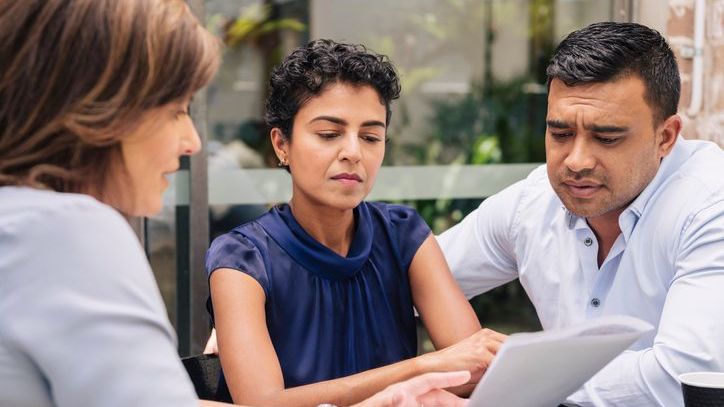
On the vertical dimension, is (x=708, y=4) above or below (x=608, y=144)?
above

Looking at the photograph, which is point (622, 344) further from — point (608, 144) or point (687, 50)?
point (687, 50)

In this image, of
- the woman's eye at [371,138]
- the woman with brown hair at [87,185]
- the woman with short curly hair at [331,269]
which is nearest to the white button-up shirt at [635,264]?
the woman with short curly hair at [331,269]

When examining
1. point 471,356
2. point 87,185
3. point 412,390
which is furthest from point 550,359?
point 87,185

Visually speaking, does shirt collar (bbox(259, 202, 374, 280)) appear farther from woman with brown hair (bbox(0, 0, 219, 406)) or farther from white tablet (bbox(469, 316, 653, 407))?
woman with brown hair (bbox(0, 0, 219, 406))

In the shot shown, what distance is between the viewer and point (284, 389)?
1.79 metres

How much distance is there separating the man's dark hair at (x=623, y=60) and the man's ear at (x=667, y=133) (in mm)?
16

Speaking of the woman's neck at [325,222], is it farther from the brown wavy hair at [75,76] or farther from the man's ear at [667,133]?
the brown wavy hair at [75,76]

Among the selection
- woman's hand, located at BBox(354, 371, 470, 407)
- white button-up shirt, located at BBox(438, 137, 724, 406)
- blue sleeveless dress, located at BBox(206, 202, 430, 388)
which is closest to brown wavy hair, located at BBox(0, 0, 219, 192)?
woman's hand, located at BBox(354, 371, 470, 407)

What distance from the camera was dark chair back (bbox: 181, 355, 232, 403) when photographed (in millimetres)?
1899

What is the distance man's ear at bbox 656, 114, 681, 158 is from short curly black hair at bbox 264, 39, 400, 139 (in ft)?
1.93

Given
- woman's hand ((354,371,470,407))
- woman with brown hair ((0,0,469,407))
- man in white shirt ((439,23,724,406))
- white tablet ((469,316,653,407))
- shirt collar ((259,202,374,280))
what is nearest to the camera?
woman with brown hair ((0,0,469,407))

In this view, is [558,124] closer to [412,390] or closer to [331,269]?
[331,269]

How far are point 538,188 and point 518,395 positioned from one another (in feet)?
3.28

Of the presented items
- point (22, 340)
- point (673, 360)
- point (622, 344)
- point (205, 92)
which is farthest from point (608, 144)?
point (205, 92)
